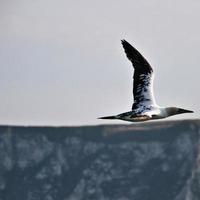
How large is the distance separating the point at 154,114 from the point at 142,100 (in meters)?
2.07

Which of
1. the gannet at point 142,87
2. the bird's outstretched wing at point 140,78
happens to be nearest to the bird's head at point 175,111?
the gannet at point 142,87

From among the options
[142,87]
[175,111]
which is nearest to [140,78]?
[142,87]

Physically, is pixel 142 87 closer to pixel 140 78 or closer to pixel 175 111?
pixel 140 78

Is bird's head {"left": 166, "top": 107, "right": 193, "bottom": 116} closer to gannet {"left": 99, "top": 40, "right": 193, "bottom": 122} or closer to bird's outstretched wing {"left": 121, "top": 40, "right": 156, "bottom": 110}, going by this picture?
gannet {"left": 99, "top": 40, "right": 193, "bottom": 122}

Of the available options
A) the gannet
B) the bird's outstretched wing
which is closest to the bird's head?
the gannet

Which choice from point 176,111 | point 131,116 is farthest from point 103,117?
point 176,111

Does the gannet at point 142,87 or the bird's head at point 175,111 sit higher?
the gannet at point 142,87

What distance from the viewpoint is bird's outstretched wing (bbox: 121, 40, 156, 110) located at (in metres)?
75.2

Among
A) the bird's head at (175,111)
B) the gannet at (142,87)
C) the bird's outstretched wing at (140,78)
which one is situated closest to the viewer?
the gannet at (142,87)

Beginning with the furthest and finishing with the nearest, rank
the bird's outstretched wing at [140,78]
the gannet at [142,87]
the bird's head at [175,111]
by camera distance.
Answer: the bird's head at [175,111]
the bird's outstretched wing at [140,78]
the gannet at [142,87]

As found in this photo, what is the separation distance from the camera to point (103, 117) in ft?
238

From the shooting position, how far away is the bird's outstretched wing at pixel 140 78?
75.2m

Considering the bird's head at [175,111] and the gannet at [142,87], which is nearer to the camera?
the gannet at [142,87]

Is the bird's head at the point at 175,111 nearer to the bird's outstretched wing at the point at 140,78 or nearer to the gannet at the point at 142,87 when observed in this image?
the gannet at the point at 142,87
